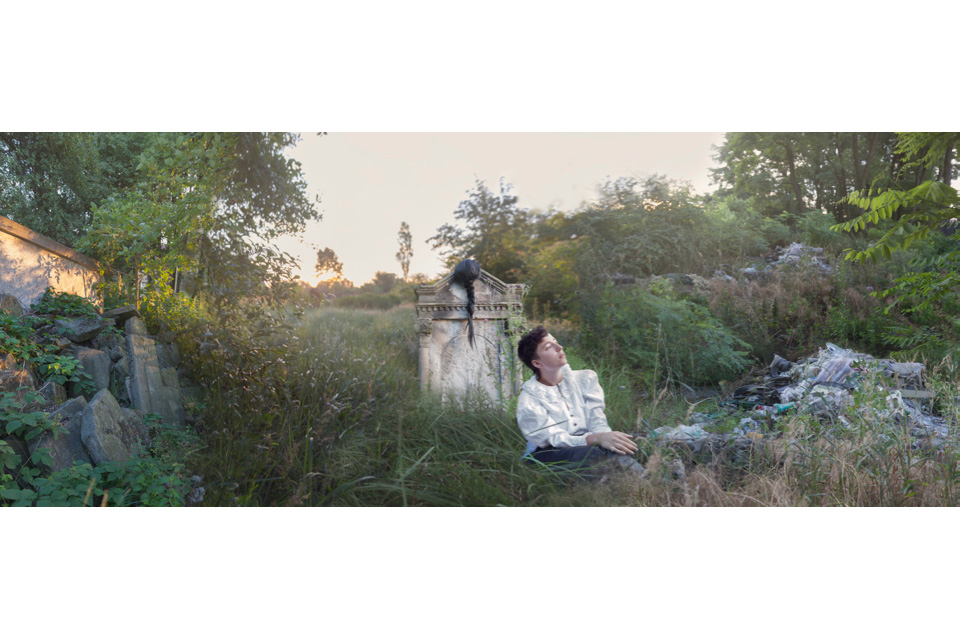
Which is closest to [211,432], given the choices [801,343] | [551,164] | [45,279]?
[45,279]

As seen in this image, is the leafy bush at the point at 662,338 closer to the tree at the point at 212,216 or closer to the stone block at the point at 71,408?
the tree at the point at 212,216

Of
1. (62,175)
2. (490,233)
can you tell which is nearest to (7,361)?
(62,175)

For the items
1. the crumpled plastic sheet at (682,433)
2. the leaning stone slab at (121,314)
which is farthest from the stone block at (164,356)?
the crumpled plastic sheet at (682,433)

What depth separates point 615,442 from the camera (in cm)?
287

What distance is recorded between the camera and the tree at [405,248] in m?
3.57

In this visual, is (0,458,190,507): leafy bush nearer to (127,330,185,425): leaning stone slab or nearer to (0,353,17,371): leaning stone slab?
(127,330,185,425): leaning stone slab

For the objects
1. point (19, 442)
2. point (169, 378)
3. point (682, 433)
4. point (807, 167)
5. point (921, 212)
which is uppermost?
point (807, 167)

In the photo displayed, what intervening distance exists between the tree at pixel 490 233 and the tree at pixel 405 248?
0.14 metres

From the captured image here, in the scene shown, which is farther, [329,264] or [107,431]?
[329,264]

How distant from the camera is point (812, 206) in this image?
149 inches

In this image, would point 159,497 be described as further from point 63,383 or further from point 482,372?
point 482,372

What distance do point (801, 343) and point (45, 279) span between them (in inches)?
202

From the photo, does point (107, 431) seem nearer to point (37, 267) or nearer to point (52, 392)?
point (52, 392)

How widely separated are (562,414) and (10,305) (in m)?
3.44
